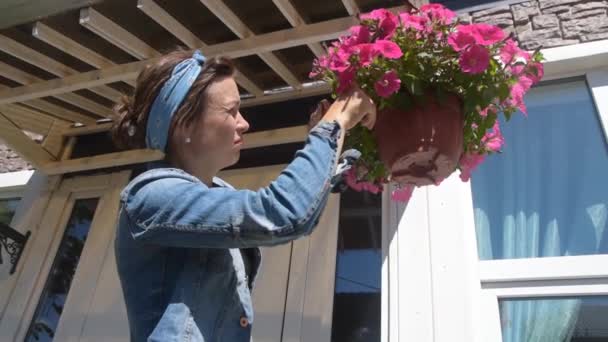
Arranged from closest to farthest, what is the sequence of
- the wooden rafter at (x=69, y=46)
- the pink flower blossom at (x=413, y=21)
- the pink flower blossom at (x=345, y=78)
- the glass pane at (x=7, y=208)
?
the pink flower blossom at (x=345, y=78) < the pink flower blossom at (x=413, y=21) < the wooden rafter at (x=69, y=46) < the glass pane at (x=7, y=208)

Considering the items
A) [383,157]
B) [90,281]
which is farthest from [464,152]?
[90,281]

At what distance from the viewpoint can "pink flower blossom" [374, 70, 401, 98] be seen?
1075mm

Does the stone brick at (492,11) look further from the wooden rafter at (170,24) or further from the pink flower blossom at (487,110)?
the pink flower blossom at (487,110)

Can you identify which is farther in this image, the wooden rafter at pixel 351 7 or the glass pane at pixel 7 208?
the glass pane at pixel 7 208

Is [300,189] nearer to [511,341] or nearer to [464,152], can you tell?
[464,152]

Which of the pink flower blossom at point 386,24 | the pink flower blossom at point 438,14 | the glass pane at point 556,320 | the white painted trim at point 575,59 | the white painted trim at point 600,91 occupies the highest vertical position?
the white painted trim at point 575,59

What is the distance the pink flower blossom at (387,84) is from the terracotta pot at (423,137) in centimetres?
12

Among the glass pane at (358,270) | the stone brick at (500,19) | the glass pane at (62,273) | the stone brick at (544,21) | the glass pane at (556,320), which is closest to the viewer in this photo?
the glass pane at (556,320)

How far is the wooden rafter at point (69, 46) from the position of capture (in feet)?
6.64

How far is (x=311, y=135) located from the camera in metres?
0.79

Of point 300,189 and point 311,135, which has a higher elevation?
point 311,135

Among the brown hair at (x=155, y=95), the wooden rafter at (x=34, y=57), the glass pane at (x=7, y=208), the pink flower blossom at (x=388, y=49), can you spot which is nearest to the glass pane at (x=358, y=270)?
the pink flower blossom at (x=388, y=49)

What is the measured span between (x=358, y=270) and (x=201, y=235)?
4.63 ft

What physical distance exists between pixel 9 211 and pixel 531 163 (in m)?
3.43
